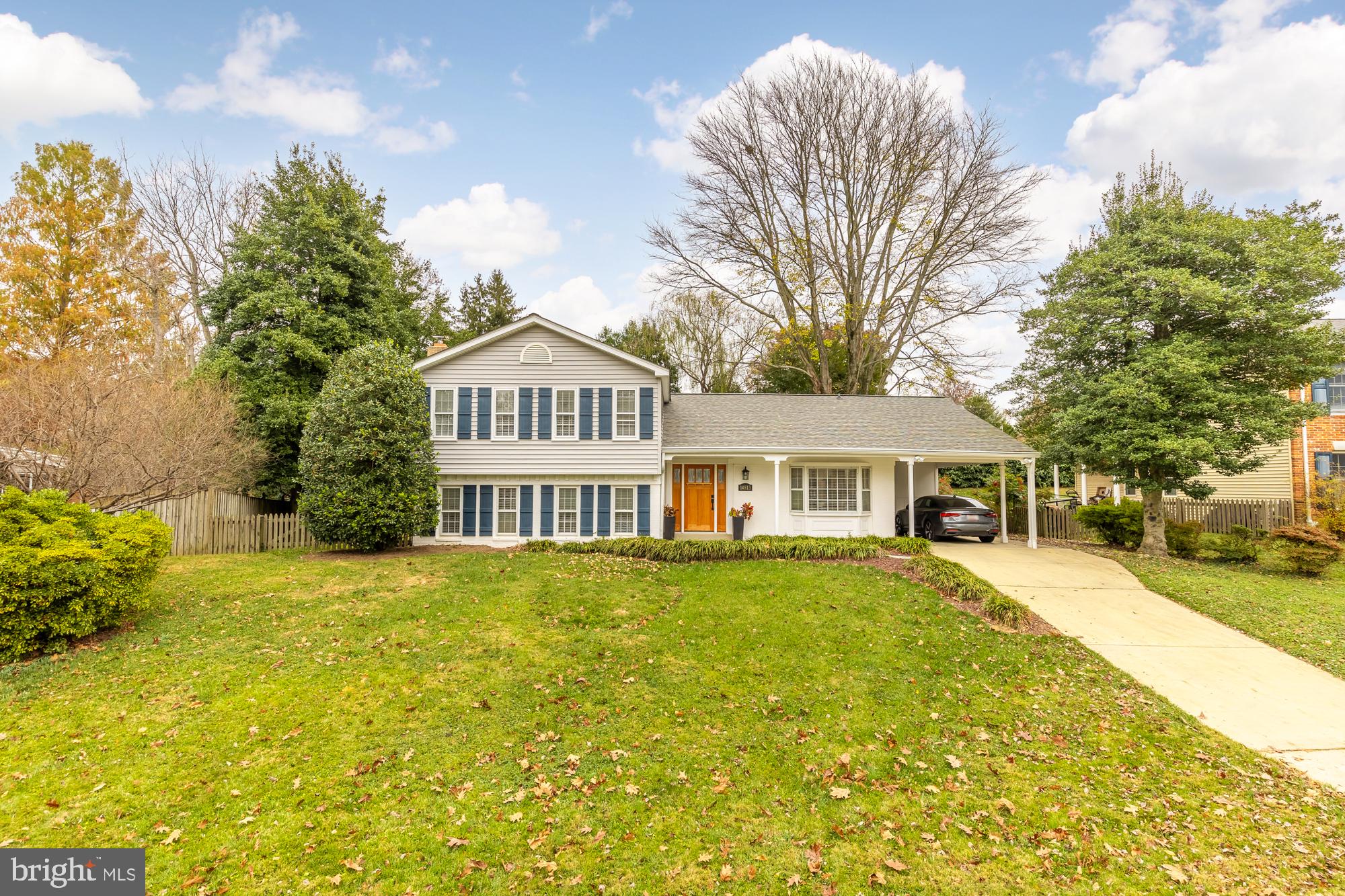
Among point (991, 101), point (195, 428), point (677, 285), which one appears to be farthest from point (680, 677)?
point (991, 101)

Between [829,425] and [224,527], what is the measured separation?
17.9m

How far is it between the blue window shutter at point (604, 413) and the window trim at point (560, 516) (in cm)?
174

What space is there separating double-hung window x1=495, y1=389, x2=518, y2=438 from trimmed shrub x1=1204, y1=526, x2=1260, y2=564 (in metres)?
19.7

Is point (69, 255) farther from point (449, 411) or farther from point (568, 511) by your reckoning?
point (568, 511)

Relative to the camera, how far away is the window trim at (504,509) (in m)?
15.8

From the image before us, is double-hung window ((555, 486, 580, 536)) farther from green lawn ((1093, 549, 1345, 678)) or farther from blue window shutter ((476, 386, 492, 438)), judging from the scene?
green lawn ((1093, 549, 1345, 678))

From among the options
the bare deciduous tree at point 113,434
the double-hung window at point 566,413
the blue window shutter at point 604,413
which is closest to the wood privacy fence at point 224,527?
the bare deciduous tree at point 113,434

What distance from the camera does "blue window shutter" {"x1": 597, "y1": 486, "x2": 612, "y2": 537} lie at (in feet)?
52.3

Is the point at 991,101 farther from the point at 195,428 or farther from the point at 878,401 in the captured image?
the point at 195,428

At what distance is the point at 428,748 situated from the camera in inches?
219

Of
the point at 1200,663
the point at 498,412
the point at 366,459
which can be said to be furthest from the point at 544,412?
the point at 1200,663

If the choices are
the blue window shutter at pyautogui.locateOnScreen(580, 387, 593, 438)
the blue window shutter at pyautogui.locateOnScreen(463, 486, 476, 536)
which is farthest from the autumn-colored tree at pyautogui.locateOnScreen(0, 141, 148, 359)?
the blue window shutter at pyautogui.locateOnScreen(580, 387, 593, 438)

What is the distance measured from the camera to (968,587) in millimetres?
10914

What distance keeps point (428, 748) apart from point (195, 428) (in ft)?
41.8
